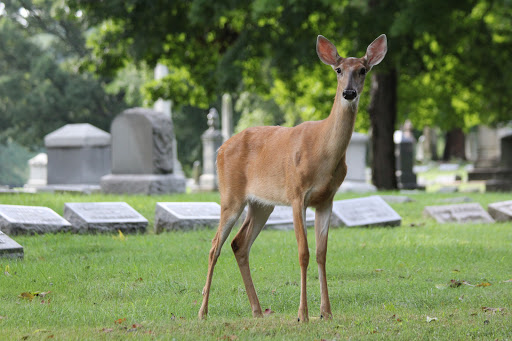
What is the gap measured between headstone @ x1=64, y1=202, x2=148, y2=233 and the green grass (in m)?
0.31

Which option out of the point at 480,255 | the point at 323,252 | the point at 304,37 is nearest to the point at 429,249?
the point at 480,255

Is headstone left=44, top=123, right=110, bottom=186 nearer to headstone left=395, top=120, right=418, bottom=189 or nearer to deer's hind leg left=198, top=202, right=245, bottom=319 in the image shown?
headstone left=395, top=120, right=418, bottom=189

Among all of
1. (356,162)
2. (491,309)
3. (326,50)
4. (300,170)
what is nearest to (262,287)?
(300,170)

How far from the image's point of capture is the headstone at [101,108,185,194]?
1750cm

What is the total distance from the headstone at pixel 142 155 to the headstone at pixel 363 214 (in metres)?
6.15

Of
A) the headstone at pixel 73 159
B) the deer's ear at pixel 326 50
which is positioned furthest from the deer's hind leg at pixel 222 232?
the headstone at pixel 73 159

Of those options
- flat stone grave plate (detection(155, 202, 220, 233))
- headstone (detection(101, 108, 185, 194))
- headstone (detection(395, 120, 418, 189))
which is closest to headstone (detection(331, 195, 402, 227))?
flat stone grave plate (detection(155, 202, 220, 233))

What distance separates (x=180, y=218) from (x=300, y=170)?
19.9 ft

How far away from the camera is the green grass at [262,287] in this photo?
17.9 feet

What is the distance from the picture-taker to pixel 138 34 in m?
21.6

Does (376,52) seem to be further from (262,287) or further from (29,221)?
(29,221)

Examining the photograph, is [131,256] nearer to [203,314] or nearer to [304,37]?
[203,314]

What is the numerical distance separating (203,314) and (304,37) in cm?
1614

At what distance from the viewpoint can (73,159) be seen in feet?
74.0
